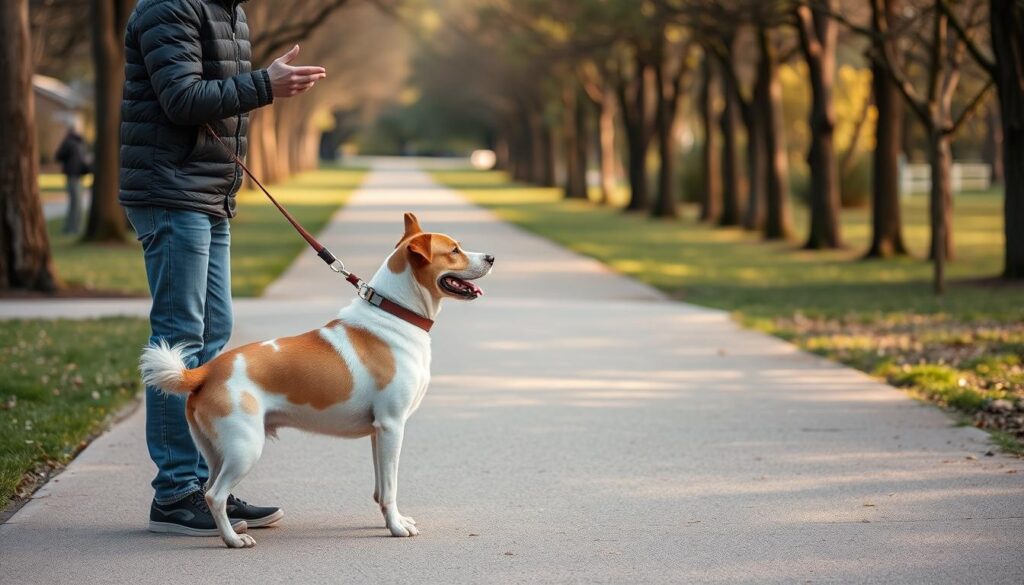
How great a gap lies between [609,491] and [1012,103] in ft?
39.3

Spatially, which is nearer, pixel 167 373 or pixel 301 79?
pixel 167 373

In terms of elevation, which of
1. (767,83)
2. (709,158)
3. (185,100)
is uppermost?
(767,83)

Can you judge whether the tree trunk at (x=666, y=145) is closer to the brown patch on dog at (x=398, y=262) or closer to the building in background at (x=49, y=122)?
the building in background at (x=49, y=122)

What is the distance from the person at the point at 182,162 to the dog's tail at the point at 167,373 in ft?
1.19

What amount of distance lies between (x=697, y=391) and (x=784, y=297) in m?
7.61

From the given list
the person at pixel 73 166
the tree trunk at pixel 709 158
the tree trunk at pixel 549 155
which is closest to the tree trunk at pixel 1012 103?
the person at pixel 73 166

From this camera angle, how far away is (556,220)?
37281 mm

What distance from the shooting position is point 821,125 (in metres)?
25.2

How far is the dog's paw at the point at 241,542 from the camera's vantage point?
5668mm

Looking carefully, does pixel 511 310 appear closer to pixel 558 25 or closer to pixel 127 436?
pixel 127 436

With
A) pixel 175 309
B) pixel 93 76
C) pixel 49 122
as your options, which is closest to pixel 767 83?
pixel 93 76

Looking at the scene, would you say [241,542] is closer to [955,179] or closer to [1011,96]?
[1011,96]

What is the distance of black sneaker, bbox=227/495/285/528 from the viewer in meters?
6.02

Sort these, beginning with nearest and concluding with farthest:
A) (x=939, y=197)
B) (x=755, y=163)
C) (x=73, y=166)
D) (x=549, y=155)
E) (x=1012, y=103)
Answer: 1. (x=1012, y=103)
2. (x=939, y=197)
3. (x=73, y=166)
4. (x=755, y=163)
5. (x=549, y=155)
